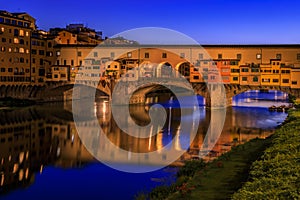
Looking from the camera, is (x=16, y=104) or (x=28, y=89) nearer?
(x=16, y=104)

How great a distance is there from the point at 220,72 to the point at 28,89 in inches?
1083

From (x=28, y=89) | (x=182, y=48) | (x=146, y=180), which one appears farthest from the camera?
(x=28, y=89)

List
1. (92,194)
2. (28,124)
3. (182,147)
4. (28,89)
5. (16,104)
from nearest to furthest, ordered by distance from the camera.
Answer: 1. (92,194)
2. (182,147)
3. (28,124)
4. (16,104)
5. (28,89)

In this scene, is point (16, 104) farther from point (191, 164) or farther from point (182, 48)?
point (191, 164)

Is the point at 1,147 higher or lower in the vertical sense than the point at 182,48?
lower

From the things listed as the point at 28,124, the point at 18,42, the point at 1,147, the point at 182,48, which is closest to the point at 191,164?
the point at 1,147

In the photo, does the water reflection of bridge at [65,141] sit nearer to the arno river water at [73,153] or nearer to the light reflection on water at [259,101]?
the arno river water at [73,153]

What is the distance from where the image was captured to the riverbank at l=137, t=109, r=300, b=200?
819 centimetres

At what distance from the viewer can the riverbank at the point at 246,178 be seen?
819cm

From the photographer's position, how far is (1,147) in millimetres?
23906

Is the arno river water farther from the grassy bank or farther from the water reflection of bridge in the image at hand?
the grassy bank

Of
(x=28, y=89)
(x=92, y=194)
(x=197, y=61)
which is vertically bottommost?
(x=92, y=194)

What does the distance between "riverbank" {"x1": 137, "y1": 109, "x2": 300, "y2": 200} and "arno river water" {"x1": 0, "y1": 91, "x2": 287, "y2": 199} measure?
2.49 metres

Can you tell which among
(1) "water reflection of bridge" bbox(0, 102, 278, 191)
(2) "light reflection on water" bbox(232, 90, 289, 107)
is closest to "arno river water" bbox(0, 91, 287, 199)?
(1) "water reflection of bridge" bbox(0, 102, 278, 191)
